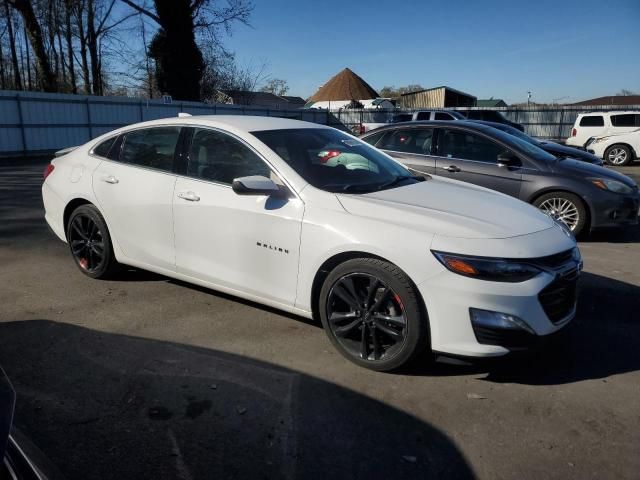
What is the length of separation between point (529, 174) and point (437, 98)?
43.2m

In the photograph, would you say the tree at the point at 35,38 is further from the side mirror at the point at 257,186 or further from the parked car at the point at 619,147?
the side mirror at the point at 257,186

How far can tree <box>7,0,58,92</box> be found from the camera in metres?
23.8

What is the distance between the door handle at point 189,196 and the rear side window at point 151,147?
1.04ft

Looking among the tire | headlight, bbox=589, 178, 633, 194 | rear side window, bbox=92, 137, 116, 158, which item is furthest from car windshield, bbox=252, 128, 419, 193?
headlight, bbox=589, 178, 633, 194

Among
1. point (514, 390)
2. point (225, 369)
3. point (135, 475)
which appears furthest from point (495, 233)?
point (135, 475)

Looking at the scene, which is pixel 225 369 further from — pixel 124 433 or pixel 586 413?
pixel 586 413

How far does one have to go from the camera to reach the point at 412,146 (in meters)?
7.29

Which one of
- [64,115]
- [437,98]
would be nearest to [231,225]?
[64,115]

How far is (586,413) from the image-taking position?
2824mm

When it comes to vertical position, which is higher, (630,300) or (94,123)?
(94,123)

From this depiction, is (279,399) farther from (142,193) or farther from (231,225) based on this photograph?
(142,193)

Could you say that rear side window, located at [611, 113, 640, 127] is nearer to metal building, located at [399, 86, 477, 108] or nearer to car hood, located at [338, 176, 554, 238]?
car hood, located at [338, 176, 554, 238]

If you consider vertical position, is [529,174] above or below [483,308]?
above

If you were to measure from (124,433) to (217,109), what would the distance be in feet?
75.9
